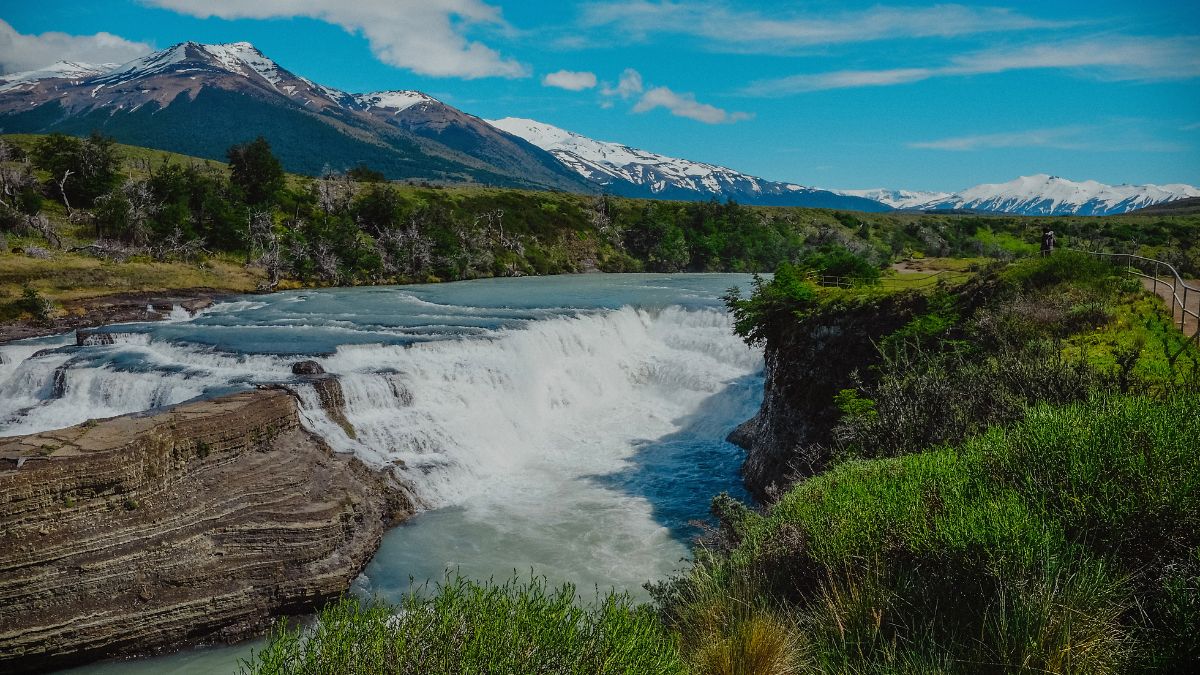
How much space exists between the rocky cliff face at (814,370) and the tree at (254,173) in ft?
183

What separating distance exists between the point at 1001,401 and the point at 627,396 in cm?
2062

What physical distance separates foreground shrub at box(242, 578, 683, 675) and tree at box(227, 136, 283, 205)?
2512 inches

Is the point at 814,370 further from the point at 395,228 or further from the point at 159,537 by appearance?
the point at 395,228

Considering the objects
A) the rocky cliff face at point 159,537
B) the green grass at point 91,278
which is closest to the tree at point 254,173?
the green grass at point 91,278

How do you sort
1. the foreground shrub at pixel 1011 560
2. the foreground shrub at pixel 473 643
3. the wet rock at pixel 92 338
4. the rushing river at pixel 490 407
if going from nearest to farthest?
the foreground shrub at pixel 473 643 < the foreground shrub at pixel 1011 560 < the rushing river at pixel 490 407 < the wet rock at pixel 92 338

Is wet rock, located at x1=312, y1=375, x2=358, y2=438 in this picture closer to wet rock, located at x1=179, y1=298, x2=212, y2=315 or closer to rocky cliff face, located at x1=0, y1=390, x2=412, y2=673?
rocky cliff face, located at x1=0, y1=390, x2=412, y2=673

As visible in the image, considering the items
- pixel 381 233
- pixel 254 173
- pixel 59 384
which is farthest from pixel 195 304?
pixel 254 173

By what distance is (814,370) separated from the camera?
1827 centimetres

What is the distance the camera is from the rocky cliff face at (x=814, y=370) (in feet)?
55.9

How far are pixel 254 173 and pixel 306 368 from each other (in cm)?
4951

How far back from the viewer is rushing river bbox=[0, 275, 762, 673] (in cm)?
1519

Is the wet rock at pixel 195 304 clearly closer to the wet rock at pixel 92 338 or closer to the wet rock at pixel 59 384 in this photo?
the wet rock at pixel 92 338

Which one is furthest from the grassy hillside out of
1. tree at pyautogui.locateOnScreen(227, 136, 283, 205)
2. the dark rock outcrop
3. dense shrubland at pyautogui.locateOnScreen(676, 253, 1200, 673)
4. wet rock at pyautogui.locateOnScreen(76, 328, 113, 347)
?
dense shrubland at pyautogui.locateOnScreen(676, 253, 1200, 673)

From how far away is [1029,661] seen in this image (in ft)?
16.5
